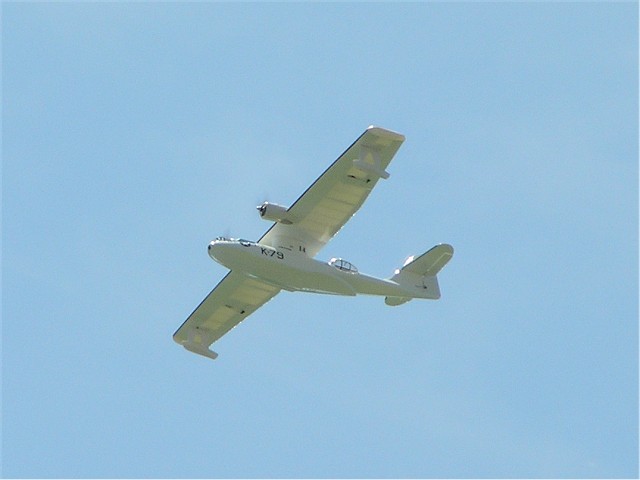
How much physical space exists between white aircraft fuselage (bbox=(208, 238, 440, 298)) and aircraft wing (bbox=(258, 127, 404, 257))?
0.76 meters

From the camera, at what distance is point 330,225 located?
171 ft

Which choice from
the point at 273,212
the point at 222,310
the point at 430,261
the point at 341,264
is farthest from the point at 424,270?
the point at 222,310

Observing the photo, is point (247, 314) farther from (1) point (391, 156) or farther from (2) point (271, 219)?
(1) point (391, 156)

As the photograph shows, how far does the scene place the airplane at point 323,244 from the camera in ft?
164

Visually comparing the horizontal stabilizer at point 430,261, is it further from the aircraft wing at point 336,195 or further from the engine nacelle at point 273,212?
the engine nacelle at point 273,212

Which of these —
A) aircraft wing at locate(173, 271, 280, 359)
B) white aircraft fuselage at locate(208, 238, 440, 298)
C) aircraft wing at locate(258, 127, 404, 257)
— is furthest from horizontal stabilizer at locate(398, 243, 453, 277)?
aircraft wing at locate(173, 271, 280, 359)

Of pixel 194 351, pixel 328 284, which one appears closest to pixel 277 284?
pixel 328 284

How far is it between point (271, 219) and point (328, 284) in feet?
9.71

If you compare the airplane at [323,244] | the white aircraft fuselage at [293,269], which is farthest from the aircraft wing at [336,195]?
the white aircraft fuselage at [293,269]

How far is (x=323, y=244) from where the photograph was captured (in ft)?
172

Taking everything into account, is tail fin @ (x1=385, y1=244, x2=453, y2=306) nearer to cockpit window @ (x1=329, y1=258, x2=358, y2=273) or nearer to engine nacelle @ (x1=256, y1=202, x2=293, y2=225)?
cockpit window @ (x1=329, y1=258, x2=358, y2=273)

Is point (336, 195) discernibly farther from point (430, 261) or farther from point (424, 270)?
point (424, 270)

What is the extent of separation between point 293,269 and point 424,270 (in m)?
5.47

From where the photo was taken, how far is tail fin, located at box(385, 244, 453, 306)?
5400cm
